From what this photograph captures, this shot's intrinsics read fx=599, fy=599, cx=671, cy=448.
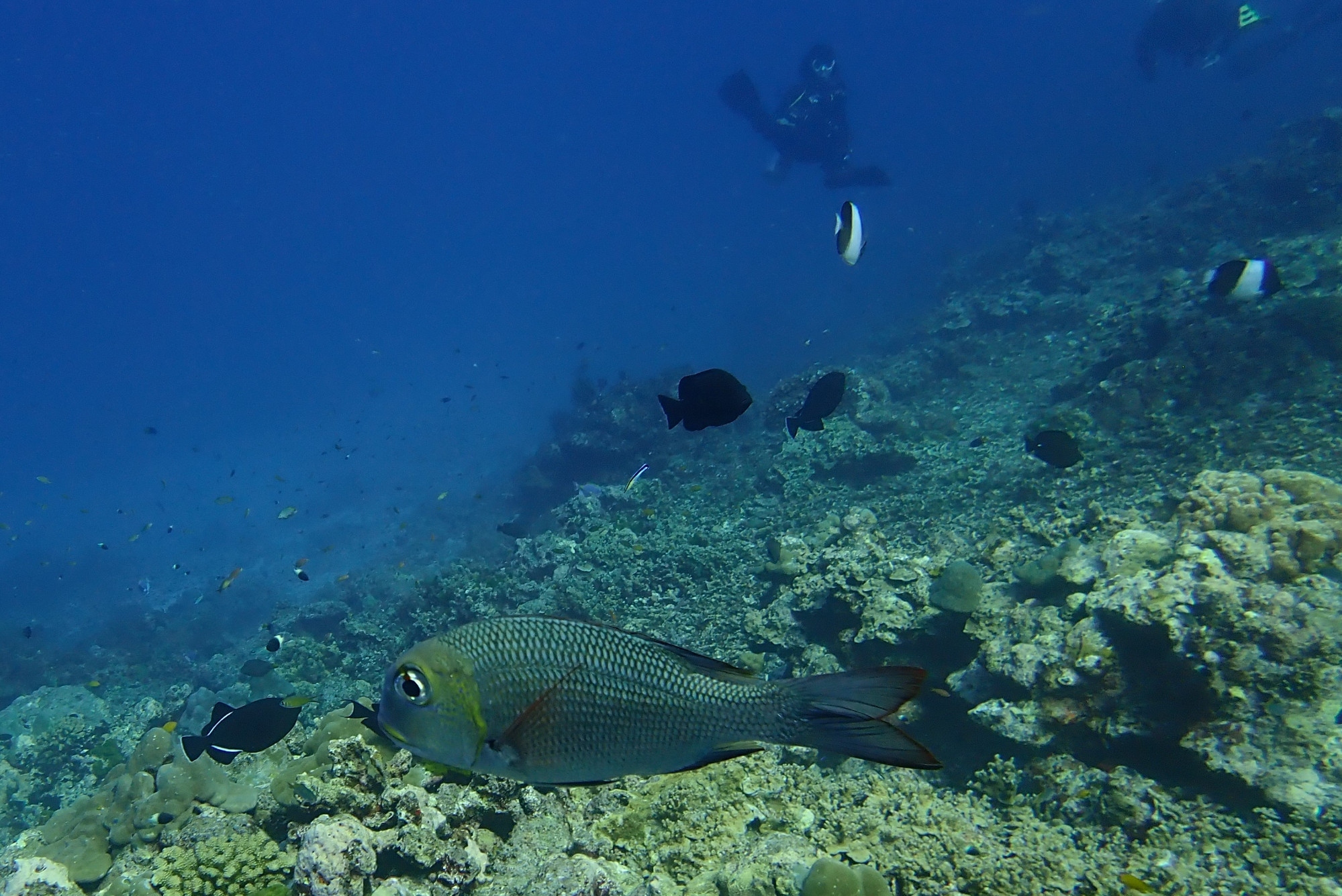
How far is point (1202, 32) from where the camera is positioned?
1259 inches

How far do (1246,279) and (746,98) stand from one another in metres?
28.6

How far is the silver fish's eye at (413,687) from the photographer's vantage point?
1738 millimetres

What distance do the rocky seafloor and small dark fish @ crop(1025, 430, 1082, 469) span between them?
2.44ft

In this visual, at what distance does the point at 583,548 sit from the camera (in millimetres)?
10742

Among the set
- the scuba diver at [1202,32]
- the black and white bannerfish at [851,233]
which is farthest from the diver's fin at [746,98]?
the black and white bannerfish at [851,233]

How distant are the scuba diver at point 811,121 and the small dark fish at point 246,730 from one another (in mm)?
29605

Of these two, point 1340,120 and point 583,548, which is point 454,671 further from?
point 1340,120

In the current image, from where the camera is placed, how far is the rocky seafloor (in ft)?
10.7

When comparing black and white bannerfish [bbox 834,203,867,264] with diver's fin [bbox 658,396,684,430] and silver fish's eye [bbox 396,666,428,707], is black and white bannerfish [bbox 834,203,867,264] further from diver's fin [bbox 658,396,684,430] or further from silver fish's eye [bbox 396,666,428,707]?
silver fish's eye [bbox 396,666,428,707]

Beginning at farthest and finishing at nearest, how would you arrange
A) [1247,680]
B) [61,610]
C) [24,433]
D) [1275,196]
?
[24,433] < [61,610] < [1275,196] < [1247,680]

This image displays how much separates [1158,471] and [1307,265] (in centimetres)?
649

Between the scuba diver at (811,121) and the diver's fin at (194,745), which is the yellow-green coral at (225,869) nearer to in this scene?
the diver's fin at (194,745)

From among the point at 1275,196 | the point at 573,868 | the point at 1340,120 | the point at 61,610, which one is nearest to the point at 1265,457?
the point at 573,868

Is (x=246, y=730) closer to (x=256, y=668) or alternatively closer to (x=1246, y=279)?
(x=256, y=668)
